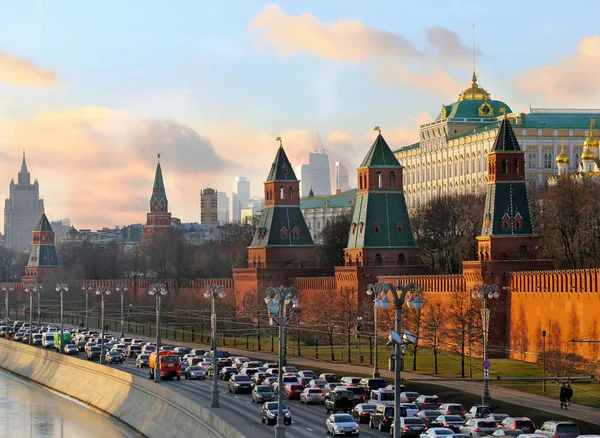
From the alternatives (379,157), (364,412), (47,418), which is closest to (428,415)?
(364,412)

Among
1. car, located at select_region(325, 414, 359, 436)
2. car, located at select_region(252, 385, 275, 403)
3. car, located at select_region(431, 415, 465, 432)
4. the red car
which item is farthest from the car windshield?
the red car

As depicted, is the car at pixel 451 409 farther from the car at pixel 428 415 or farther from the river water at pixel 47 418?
the river water at pixel 47 418

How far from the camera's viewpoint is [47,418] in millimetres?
93438

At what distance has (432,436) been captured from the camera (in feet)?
180

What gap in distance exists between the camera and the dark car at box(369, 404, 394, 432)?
62.2 metres

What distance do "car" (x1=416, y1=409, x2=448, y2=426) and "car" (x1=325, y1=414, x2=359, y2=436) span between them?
14.1 ft

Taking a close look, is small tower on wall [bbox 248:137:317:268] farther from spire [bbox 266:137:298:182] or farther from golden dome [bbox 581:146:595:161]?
golden dome [bbox 581:146:595:161]

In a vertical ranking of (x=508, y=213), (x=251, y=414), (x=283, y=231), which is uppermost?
(x=283, y=231)

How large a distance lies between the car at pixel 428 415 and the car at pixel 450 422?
1.22 m

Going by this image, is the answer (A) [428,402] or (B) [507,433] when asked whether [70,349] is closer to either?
(A) [428,402]

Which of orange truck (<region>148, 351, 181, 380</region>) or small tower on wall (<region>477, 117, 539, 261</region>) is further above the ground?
small tower on wall (<region>477, 117, 539, 261</region>)

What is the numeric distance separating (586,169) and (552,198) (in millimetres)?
35168

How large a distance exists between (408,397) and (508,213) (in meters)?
32.4

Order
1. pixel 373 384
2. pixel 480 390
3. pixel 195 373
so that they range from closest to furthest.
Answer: pixel 373 384, pixel 480 390, pixel 195 373
